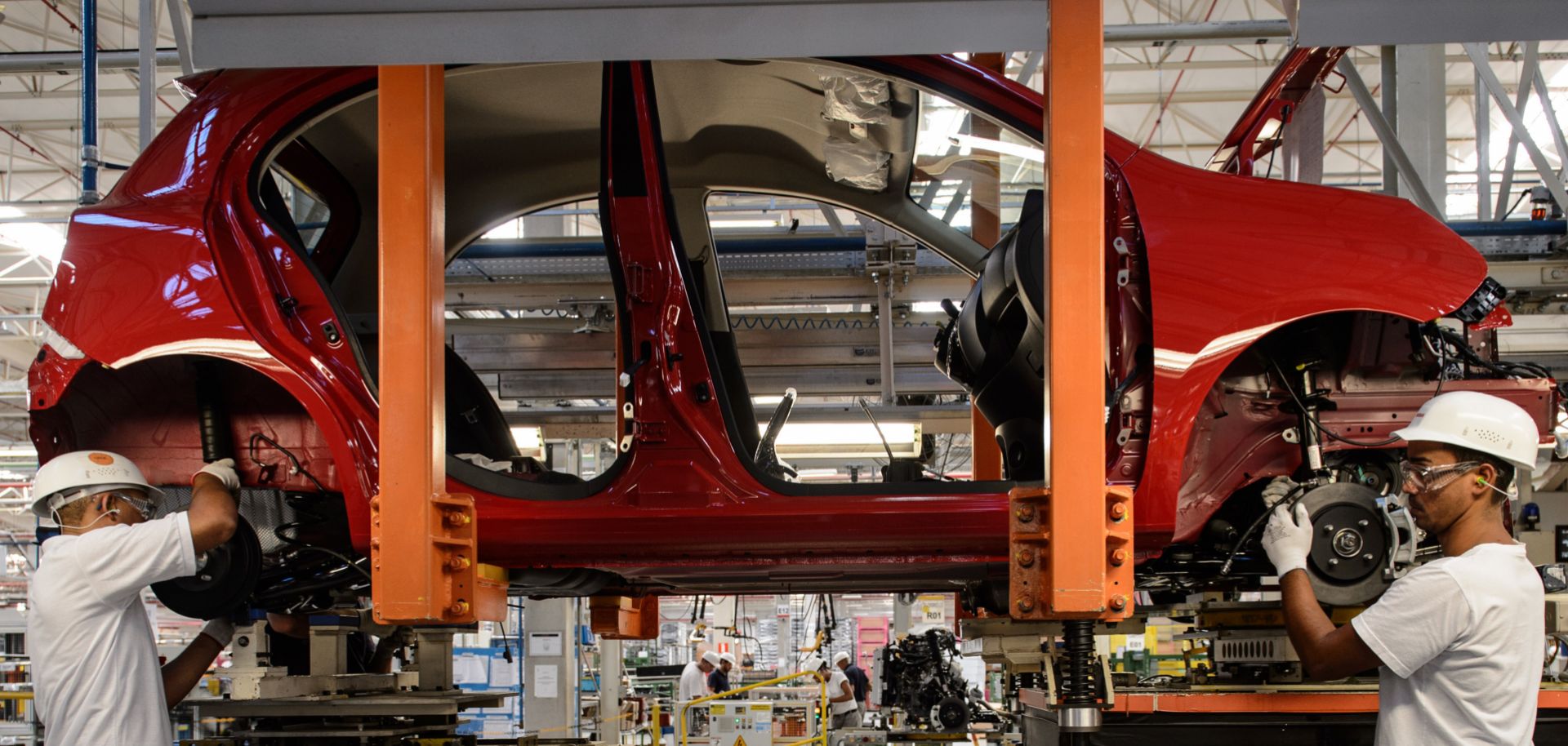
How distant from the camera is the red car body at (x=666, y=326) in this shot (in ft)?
10.7

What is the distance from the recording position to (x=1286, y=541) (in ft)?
9.43

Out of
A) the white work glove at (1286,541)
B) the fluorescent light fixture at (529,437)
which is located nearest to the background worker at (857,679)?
the fluorescent light fixture at (529,437)

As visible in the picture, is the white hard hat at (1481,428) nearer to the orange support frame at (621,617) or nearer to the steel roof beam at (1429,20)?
the steel roof beam at (1429,20)

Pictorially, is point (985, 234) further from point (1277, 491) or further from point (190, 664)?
point (190, 664)

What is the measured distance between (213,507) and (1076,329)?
214cm

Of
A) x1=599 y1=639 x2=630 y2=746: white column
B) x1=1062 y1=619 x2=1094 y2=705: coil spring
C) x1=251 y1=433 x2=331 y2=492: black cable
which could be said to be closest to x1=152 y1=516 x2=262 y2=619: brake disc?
x1=251 y1=433 x2=331 y2=492: black cable

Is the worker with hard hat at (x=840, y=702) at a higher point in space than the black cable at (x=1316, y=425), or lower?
lower

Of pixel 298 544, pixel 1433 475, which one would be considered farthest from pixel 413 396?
pixel 1433 475

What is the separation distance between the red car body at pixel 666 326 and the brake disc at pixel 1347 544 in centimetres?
25

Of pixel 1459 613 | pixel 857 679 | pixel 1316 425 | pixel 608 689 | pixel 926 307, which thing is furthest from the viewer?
pixel 857 679

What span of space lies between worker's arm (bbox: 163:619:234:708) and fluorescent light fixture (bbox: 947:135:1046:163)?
9.40ft

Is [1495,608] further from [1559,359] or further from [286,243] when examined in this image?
[1559,359]

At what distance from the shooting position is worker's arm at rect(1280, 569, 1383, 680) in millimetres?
2461

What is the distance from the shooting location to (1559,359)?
8.69 metres
